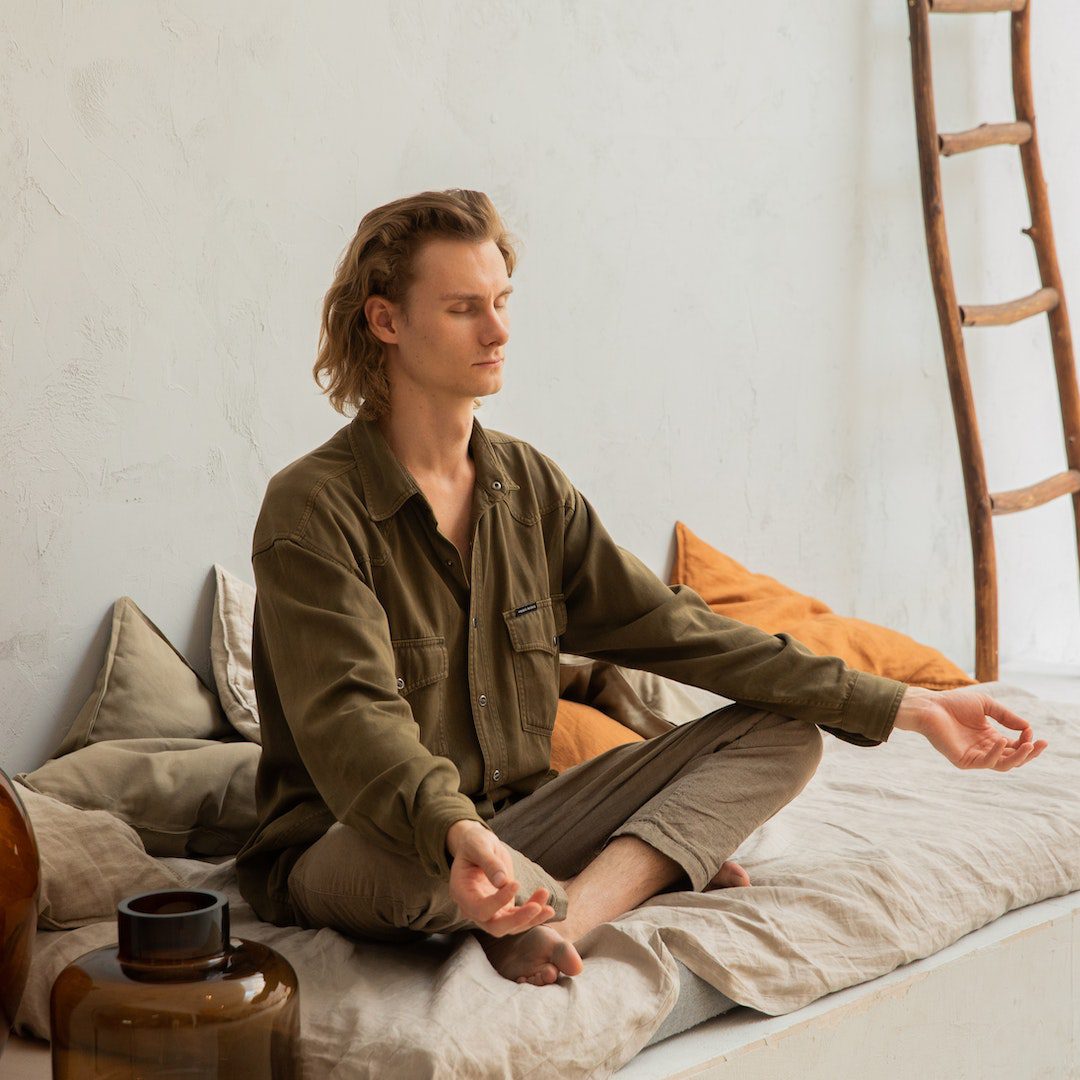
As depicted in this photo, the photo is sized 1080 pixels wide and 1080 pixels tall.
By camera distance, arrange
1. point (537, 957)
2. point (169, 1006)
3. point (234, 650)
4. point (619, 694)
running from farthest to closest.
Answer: point (619, 694)
point (234, 650)
point (537, 957)
point (169, 1006)

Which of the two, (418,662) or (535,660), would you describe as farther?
(535,660)

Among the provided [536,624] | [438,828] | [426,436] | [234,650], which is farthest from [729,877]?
[234,650]

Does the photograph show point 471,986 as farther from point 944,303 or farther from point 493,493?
point 944,303

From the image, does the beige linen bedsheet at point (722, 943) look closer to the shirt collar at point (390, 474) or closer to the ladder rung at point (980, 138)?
the shirt collar at point (390, 474)

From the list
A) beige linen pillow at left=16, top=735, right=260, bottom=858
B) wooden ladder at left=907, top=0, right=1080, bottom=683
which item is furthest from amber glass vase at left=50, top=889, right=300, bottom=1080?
wooden ladder at left=907, top=0, right=1080, bottom=683

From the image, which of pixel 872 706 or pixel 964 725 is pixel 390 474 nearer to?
pixel 872 706

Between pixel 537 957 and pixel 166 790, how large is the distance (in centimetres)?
66

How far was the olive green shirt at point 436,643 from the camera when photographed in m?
1.35

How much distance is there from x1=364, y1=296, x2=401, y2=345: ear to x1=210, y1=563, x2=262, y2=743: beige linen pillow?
607mm

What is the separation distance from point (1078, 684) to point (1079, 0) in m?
1.73

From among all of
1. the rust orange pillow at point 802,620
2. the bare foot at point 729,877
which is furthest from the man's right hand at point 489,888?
the rust orange pillow at point 802,620

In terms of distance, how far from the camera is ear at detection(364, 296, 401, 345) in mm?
1613

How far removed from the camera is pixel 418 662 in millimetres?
1525

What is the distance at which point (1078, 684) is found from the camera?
315 centimetres
